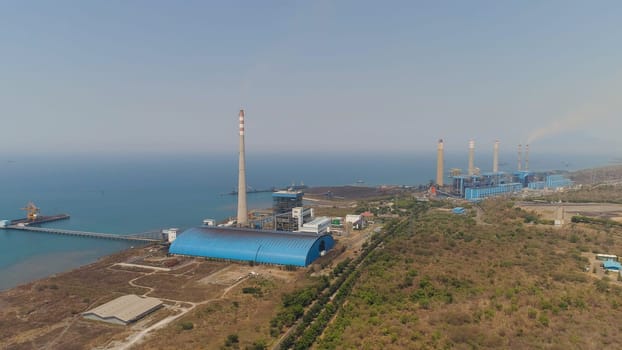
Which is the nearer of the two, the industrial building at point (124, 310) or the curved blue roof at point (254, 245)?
the industrial building at point (124, 310)

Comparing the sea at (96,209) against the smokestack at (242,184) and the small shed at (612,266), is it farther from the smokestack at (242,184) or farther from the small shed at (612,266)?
the small shed at (612,266)

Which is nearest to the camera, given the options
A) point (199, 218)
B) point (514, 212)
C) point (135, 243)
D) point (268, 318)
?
point (268, 318)

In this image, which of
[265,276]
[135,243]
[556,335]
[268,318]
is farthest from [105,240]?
[556,335]

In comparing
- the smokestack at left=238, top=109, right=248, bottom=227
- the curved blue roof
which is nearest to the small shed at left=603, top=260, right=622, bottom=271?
the curved blue roof

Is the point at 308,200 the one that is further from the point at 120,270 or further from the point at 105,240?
the point at 120,270

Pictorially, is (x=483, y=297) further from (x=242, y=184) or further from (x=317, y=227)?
(x=242, y=184)

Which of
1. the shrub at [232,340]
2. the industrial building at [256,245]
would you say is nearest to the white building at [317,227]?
the industrial building at [256,245]

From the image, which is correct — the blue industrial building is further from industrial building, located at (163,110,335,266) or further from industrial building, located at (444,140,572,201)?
industrial building, located at (163,110,335,266)
